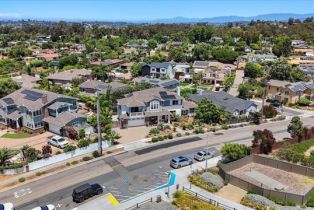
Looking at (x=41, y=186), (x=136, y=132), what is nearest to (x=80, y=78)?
(x=136, y=132)

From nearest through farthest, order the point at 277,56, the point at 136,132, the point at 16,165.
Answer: the point at 16,165 < the point at 136,132 < the point at 277,56

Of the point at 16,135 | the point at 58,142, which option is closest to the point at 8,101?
the point at 16,135

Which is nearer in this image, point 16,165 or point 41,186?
point 41,186

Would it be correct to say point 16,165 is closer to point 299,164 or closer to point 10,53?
point 299,164

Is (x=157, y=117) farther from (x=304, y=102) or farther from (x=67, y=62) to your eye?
(x=67, y=62)

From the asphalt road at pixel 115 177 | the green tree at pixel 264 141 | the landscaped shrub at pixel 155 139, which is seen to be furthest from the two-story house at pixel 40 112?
the green tree at pixel 264 141

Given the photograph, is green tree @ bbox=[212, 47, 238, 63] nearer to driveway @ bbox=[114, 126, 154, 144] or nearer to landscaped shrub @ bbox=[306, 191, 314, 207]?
driveway @ bbox=[114, 126, 154, 144]

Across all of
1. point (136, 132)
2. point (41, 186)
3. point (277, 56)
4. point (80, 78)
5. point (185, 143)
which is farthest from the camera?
point (277, 56)
